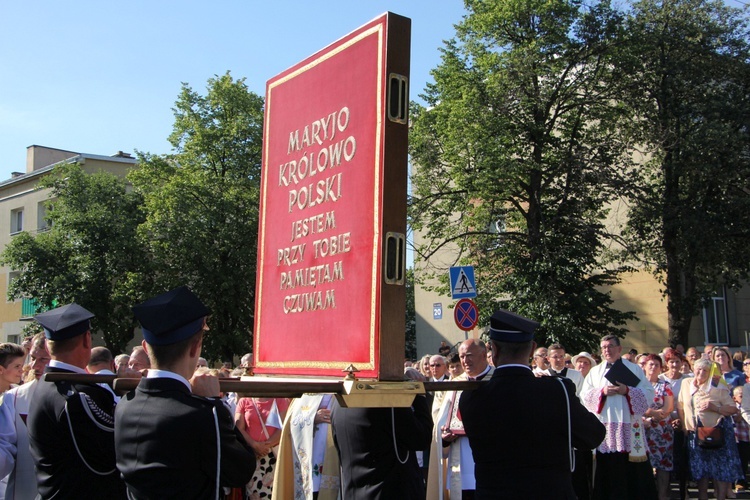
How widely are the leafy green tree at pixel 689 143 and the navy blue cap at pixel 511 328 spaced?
20449 millimetres

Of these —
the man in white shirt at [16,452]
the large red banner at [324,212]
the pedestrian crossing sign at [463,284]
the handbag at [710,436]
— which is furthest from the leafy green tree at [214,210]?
the large red banner at [324,212]

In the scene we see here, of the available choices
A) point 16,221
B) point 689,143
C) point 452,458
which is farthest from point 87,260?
point 452,458

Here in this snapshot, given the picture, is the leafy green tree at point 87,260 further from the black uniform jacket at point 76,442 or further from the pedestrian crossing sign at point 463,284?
the black uniform jacket at point 76,442

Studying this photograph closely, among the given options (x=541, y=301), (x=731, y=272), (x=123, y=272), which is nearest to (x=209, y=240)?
(x=123, y=272)

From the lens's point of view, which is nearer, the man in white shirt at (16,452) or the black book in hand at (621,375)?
the man in white shirt at (16,452)

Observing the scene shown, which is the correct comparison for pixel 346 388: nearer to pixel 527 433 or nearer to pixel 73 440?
pixel 527 433

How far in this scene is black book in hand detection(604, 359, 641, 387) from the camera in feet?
30.5

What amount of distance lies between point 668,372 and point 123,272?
2803 centimetres

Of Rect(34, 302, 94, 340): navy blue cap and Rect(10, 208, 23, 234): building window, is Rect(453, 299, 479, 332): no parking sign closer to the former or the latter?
Rect(34, 302, 94, 340): navy blue cap

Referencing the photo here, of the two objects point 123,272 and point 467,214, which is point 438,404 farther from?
point 123,272

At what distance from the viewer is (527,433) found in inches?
166

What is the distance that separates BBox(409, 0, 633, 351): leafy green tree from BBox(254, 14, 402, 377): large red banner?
18.9m

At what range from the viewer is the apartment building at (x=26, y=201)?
147 feet

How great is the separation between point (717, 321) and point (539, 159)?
9.82 m
